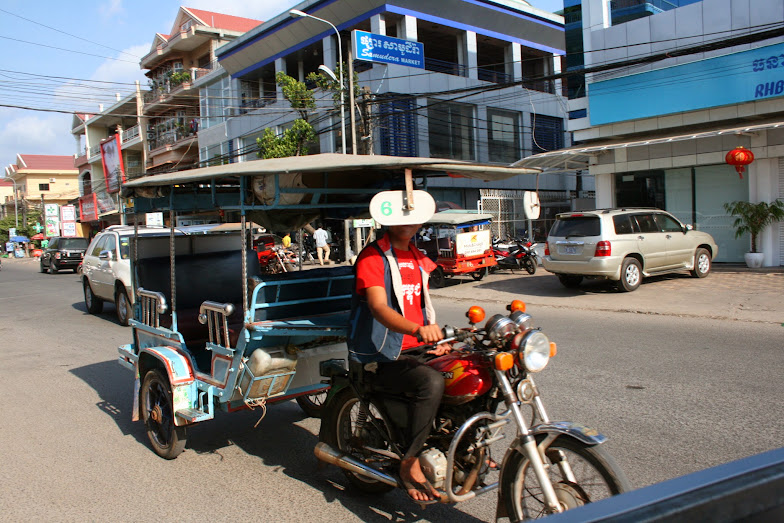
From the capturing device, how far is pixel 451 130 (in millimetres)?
27578

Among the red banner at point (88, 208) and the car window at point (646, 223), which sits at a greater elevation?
the red banner at point (88, 208)

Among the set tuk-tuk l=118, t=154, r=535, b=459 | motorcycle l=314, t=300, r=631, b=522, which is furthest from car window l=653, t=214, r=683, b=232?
motorcycle l=314, t=300, r=631, b=522

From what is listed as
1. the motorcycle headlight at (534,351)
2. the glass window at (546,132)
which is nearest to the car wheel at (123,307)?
the motorcycle headlight at (534,351)

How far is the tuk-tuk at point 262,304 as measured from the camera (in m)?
3.95

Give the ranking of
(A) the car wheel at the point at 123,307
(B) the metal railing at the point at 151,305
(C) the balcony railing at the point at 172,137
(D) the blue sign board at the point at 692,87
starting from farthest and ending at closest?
(C) the balcony railing at the point at 172,137, (D) the blue sign board at the point at 692,87, (A) the car wheel at the point at 123,307, (B) the metal railing at the point at 151,305

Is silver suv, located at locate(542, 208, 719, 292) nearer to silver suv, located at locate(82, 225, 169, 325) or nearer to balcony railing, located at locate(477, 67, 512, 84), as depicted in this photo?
silver suv, located at locate(82, 225, 169, 325)

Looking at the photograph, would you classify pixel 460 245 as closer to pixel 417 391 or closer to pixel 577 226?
pixel 577 226

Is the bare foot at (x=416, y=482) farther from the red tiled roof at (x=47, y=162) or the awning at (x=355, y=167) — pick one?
the red tiled roof at (x=47, y=162)

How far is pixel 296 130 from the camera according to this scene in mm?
21219

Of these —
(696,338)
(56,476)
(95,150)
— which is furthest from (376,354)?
(95,150)

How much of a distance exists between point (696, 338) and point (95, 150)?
183ft

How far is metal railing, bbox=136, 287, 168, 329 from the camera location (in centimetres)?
514

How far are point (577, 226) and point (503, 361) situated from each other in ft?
34.7

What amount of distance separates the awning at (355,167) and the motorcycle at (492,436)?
92cm
